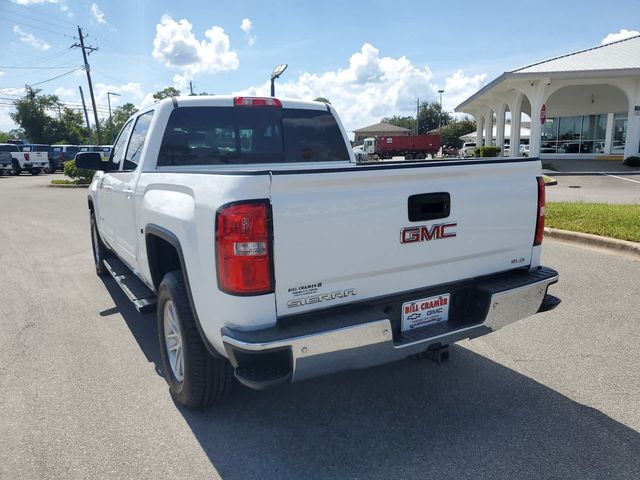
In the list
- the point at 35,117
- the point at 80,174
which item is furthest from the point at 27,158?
the point at 35,117

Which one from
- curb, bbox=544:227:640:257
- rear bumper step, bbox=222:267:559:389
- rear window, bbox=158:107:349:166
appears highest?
rear window, bbox=158:107:349:166

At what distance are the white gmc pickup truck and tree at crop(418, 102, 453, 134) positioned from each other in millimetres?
101832

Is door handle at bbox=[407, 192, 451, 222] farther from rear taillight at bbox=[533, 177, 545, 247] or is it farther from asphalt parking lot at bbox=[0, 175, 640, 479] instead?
asphalt parking lot at bbox=[0, 175, 640, 479]

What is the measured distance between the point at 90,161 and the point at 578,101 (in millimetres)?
32486

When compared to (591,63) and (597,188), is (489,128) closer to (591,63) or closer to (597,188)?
(591,63)

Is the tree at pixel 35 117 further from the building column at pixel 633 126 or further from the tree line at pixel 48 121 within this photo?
the building column at pixel 633 126

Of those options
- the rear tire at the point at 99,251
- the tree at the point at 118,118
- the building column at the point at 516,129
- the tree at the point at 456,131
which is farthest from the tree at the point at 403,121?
the rear tire at the point at 99,251

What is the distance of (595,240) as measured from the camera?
24.6 feet

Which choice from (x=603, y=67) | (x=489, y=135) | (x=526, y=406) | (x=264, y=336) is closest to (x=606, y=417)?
(x=526, y=406)

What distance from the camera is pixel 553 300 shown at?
11.5 feet

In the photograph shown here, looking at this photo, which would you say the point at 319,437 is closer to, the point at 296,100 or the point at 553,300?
the point at 553,300

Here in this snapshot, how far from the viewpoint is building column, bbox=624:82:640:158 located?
23.8m

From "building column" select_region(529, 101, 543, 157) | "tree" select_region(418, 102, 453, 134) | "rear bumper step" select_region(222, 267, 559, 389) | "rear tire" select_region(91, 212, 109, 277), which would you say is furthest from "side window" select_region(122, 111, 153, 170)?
"tree" select_region(418, 102, 453, 134)

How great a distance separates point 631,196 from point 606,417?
1270 cm
